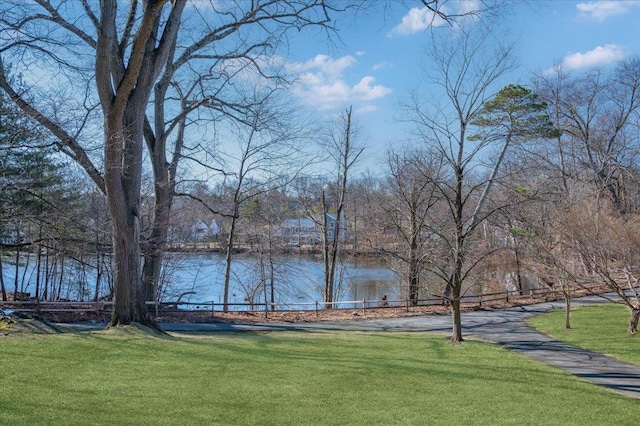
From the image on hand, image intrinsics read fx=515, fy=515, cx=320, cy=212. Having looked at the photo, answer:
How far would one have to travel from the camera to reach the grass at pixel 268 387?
5643 mm

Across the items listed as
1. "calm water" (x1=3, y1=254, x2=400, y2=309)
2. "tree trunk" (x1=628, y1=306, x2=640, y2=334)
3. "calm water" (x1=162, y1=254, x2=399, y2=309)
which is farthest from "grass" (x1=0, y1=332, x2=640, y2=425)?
"calm water" (x1=162, y1=254, x2=399, y2=309)

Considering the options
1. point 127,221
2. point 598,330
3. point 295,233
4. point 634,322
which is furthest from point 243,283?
point 634,322

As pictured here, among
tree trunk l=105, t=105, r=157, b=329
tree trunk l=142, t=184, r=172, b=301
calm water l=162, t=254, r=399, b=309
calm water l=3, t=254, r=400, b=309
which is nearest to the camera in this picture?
tree trunk l=105, t=105, r=157, b=329

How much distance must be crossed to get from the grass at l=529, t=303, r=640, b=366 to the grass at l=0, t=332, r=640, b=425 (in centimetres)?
421

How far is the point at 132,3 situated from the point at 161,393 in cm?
903

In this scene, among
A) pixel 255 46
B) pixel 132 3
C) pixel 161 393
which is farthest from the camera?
pixel 255 46

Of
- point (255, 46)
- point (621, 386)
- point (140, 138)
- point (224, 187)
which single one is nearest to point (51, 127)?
point (140, 138)

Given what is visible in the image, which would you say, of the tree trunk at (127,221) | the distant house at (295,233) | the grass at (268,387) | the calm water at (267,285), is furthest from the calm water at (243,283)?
the grass at (268,387)

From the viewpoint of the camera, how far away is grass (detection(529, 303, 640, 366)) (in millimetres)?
14081

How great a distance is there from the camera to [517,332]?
17172mm

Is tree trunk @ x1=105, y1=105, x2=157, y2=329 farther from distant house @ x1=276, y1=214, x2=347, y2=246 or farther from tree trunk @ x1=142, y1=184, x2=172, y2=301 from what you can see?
distant house @ x1=276, y1=214, x2=347, y2=246

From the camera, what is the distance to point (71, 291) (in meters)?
26.3

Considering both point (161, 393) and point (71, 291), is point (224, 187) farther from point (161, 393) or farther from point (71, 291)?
point (161, 393)

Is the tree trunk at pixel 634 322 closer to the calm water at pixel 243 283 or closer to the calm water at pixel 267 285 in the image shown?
the calm water at pixel 243 283
